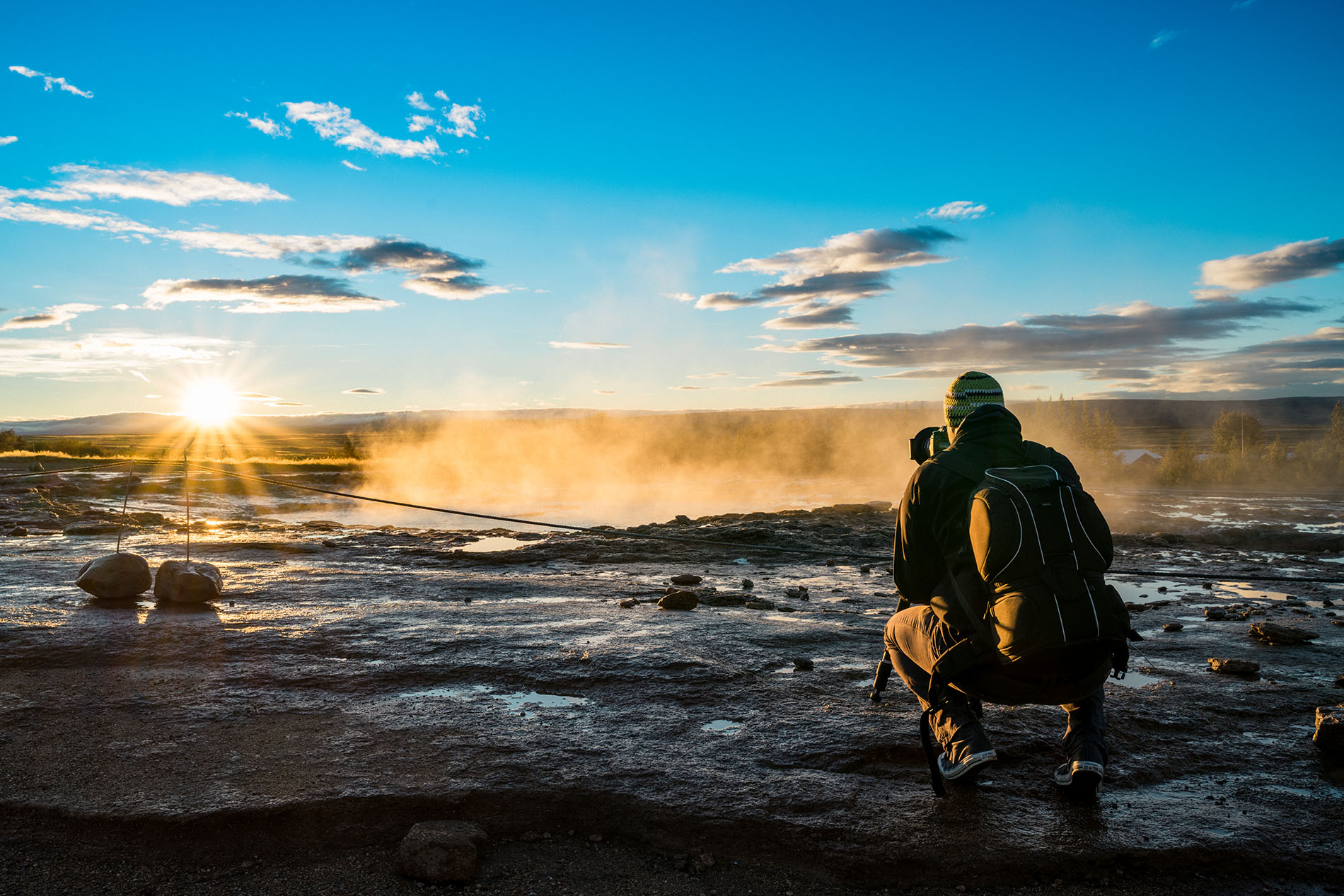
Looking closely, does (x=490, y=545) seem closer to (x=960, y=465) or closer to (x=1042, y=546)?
(x=960, y=465)

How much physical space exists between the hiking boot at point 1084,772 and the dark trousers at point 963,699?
0.02 metres

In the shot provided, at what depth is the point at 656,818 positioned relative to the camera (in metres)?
3.31

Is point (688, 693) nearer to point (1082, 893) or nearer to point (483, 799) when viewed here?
Result: point (483, 799)

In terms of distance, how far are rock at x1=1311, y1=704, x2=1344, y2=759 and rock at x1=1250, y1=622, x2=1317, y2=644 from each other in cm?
305

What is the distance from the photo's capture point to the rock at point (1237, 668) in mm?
5492

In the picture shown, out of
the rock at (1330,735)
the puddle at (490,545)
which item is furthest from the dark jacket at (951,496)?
the puddle at (490,545)

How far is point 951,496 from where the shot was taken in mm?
3363

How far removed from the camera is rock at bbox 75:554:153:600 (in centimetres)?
766

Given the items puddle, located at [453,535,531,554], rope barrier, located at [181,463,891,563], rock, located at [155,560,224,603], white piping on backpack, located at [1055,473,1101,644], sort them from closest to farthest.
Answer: white piping on backpack, located at [1055,473,1101,644]
rope barrier, located at [181,463,891,563]
rock, located at [155,560,224,603]
puddle, located at [453,535,531,554]

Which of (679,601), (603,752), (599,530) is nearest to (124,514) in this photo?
(599,530)

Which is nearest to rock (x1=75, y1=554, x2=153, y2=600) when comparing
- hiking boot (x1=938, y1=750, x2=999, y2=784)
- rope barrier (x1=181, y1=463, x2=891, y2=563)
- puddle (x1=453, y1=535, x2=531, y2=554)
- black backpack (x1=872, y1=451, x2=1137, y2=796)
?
rope barrier (x1=181, y1=463, x2=891, y2=563)

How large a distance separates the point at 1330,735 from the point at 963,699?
77.6 inches

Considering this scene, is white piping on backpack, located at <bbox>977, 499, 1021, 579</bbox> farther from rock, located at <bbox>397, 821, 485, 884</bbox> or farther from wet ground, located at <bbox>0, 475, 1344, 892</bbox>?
rock, located at <bbox>397, 821, 485, 884</bbox>

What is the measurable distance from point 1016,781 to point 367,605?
6388mm
